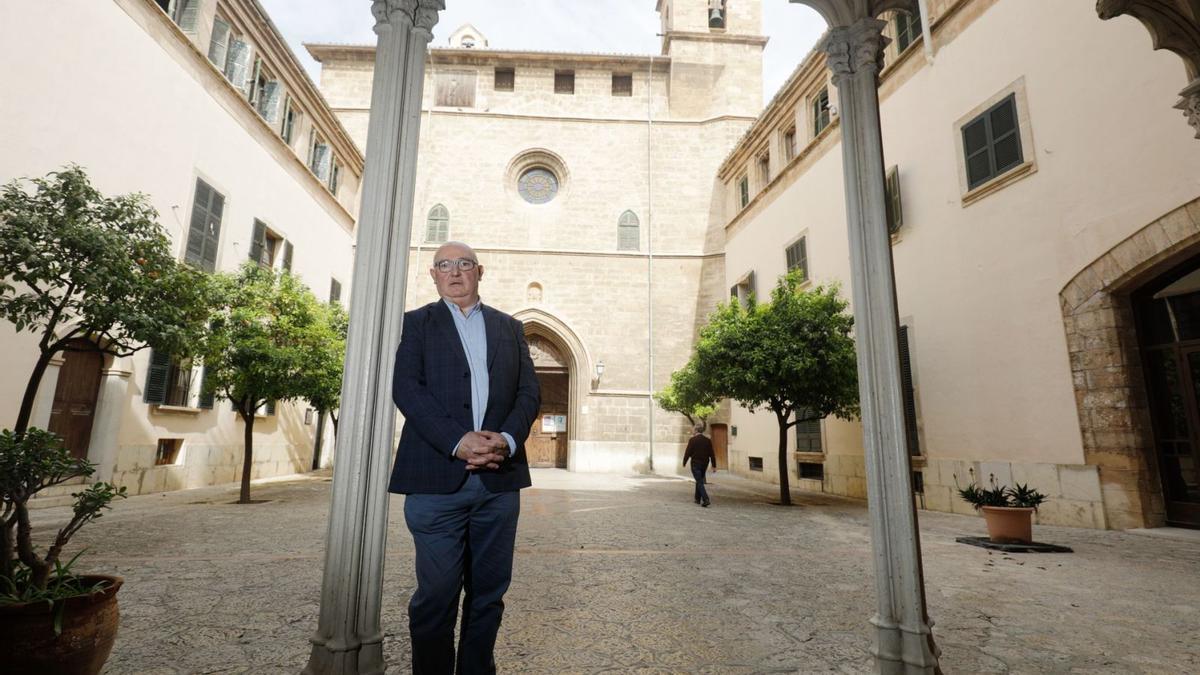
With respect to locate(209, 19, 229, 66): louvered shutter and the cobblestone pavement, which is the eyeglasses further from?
locate(209, 19, 229, 66): louvered shutter

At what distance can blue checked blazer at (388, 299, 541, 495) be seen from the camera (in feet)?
6.97

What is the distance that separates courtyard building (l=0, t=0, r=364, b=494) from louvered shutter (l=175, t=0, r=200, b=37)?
0.03 metres

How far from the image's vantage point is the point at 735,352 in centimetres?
1022

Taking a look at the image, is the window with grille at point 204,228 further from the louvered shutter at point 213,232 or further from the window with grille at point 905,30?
the window with grille at point 905,30

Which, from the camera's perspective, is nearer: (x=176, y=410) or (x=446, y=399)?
(x=446, y=399)

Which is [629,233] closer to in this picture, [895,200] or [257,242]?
[895,200]

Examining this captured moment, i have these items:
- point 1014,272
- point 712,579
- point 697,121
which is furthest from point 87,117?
point 697,121

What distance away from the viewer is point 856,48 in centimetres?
321

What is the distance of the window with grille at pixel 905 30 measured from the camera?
10867 millimetres

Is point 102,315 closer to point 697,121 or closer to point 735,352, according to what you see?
point 735,352

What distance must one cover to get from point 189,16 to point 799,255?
1390 centimetres

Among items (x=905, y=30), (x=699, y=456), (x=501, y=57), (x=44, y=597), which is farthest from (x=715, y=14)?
(x=44, y=597)

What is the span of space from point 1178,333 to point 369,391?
9448mm

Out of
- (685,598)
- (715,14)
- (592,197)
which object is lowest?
(685,598)
